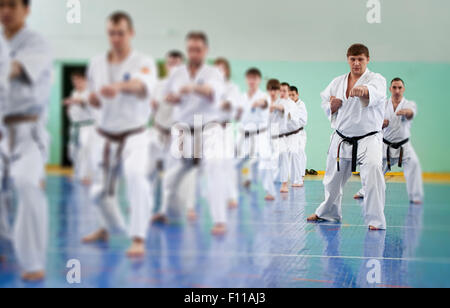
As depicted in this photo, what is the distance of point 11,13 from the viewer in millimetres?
1844

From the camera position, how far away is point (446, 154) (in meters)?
2.15

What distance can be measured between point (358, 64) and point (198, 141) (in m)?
0.75

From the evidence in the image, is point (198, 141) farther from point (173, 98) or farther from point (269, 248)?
point (269, 248)

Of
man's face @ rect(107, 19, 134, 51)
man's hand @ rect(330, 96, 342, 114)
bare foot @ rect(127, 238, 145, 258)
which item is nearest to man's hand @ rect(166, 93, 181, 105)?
man's face @ rect(107, 19, 134, 51)

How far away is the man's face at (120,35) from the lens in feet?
5.97

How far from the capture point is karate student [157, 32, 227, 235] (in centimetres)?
184

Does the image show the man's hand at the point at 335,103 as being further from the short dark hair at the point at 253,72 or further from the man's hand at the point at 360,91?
the short dark hair at the point at 253,72

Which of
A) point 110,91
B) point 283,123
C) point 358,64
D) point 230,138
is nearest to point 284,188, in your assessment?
point 283,123

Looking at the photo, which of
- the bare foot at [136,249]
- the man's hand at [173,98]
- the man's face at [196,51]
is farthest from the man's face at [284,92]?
the bare foot at [136,249]

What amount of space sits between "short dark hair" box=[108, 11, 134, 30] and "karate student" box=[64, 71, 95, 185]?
0.24 m

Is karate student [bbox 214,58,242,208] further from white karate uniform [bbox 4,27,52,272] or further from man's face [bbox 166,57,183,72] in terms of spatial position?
white karate uniform [bbox 4,27,52,272]
